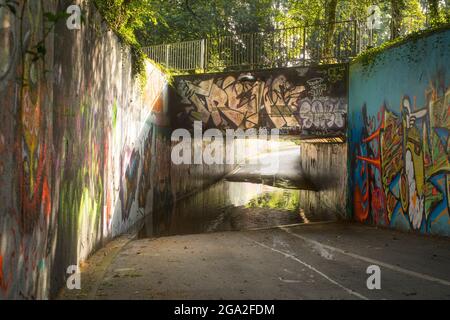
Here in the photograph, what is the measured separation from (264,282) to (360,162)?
8453mm

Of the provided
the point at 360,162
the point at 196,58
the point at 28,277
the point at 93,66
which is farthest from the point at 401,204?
the point at 196,58

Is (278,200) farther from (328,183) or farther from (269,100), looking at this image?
(269,100)

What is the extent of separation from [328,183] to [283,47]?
6.32 meters

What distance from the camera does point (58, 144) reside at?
6.36 m

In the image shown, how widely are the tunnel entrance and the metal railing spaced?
5.14 m

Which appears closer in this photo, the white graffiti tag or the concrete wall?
the white graffiti tag

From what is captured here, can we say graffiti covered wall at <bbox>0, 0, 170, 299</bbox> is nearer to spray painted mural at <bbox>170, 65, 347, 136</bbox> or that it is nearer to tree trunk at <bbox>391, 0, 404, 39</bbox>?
spray painted mural at <bbox>170, 65, 347, 136</bbox>

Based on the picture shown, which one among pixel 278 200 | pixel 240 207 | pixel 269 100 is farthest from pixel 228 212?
pixel 269 100

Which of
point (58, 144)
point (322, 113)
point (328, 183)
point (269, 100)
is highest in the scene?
point (269, 100)

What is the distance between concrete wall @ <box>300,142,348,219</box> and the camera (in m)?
16.9

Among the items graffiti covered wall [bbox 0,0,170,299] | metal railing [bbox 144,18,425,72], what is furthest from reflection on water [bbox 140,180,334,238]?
metal railing [bbox 144,18,425,72]

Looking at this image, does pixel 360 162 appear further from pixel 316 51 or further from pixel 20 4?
pixel 20 4

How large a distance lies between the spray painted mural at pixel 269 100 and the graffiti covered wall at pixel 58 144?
4439 millimetres

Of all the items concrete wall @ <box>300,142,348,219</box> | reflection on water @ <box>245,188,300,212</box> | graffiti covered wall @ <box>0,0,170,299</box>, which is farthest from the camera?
reflection on water @ <box>245,188,300,212</box>
